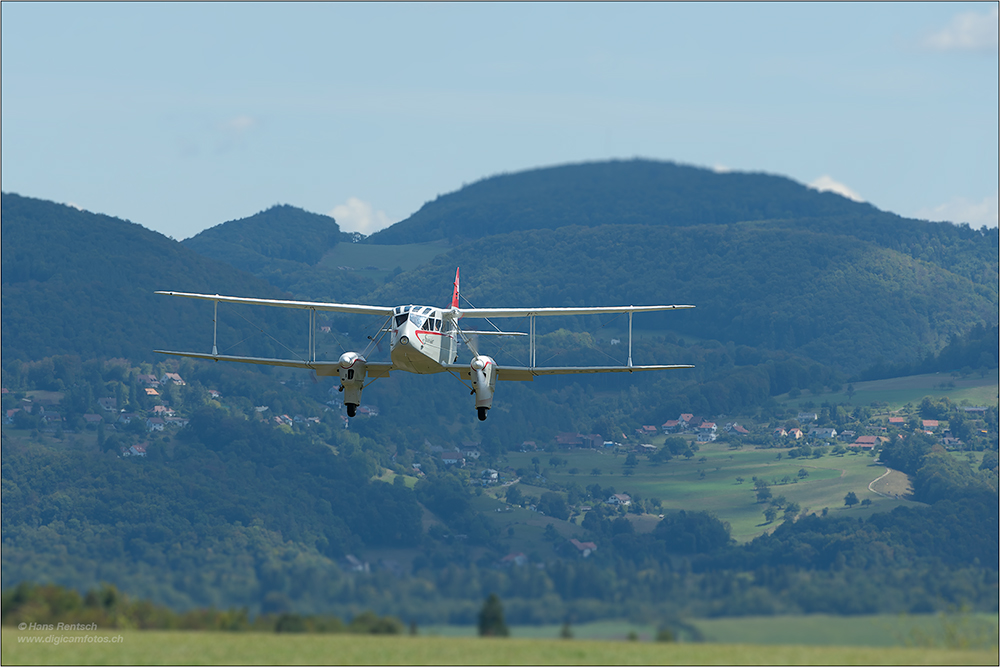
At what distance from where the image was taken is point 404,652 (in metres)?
53.8

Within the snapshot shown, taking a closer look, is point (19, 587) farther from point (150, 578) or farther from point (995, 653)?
point (995, 653)

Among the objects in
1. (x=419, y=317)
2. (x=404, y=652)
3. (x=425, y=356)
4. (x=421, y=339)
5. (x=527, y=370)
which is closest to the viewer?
(x=404, y=652)

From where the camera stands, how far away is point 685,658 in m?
53.4

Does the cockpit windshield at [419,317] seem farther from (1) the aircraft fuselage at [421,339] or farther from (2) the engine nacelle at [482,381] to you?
(2) the engine nacelle at [482,381]

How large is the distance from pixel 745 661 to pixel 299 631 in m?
26.1

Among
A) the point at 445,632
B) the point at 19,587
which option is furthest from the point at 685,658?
the point at 19,587

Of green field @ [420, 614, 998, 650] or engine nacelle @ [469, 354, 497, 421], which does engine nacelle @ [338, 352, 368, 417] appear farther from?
green field @ [420, 614, 998, 650]

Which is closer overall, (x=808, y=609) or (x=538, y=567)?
(x=808, y=609)

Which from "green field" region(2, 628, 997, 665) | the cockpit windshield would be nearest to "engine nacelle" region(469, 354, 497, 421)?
the cockpit windshield

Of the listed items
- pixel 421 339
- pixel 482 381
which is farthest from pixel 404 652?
pixel 421 339

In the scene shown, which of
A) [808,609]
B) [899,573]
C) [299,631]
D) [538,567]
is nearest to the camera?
[299,631]

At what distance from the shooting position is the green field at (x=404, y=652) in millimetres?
50844

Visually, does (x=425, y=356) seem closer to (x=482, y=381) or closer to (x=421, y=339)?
(x=421, y=339)

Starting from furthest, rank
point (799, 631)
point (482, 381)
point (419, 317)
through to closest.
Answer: point (799, 631), point (482, 381), point (419, 317)
